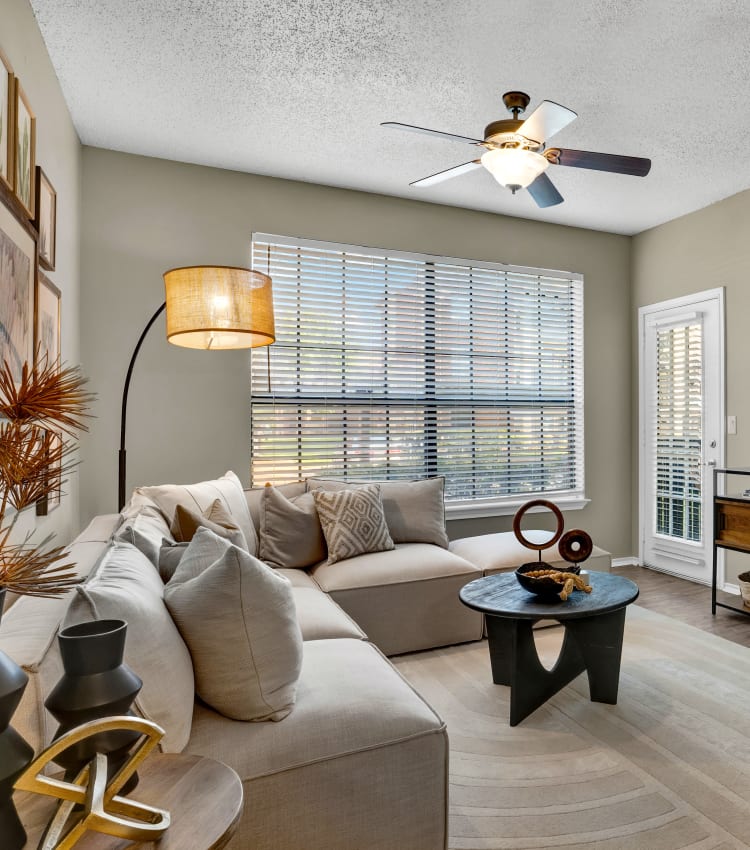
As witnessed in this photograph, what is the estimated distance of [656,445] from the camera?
4723mm

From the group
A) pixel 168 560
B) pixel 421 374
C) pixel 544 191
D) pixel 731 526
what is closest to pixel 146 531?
pixel 168 560

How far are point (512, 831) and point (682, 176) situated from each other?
374 centimetres

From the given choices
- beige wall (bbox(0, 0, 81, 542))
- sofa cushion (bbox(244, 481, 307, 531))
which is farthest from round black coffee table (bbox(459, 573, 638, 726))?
beige wall (bbox(0, 0, 81, 542))

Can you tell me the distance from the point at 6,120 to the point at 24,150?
0.24m

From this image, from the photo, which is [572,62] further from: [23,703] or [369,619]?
[23,703]

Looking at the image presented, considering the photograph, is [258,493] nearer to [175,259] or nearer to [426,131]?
[175,259]

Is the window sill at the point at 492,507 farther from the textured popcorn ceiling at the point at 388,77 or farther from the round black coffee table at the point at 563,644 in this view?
the textured popcorn ceiling at the point at 388,77

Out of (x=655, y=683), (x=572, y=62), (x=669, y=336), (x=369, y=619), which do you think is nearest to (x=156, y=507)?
(x=369, y=619)

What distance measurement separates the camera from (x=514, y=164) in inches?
94.3

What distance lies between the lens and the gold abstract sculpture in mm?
803

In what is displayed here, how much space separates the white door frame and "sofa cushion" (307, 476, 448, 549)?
212 centimetres

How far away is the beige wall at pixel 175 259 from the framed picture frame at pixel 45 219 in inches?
33.0

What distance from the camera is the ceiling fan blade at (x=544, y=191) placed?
2.72m

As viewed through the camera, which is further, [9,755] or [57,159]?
[57,159]
